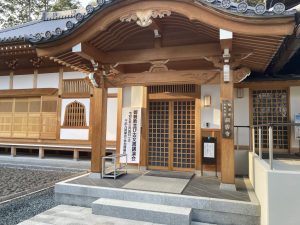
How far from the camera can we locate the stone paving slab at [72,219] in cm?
466

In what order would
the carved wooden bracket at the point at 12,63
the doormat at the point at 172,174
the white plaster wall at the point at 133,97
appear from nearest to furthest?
the doormat at the point at 172,174, the white plaster wall at the point at 133,97, the carved wooden bracket at the point at 12,63

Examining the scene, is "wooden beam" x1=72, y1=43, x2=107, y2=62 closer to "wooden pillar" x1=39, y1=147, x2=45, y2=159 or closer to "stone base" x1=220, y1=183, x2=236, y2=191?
"stone base" x1=220, y1=183, x2=236, y2=191

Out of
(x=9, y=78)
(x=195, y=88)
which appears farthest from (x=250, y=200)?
(x=9, y=78)

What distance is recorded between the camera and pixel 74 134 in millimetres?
10289

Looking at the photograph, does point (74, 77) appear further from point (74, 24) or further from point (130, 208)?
point (130, 208)

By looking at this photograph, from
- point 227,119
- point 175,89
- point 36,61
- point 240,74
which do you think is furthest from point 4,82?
point 240,74

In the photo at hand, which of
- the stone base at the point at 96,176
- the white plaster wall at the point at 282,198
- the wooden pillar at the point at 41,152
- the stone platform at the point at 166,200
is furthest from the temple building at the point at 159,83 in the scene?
the white plaster wall at the point at 282,198

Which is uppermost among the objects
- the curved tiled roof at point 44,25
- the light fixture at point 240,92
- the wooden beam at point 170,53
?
the curved tiled roof at point 44,25

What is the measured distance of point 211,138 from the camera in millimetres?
7312

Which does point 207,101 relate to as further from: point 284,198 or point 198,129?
point 284,198

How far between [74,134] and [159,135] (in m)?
4.15

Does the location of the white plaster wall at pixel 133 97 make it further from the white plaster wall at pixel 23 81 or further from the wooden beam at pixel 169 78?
the white plaster wall at pixel 23 81

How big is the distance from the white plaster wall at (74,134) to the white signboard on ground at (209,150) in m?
5.18

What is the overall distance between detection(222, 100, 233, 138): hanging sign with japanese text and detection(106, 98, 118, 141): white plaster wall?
521cm
